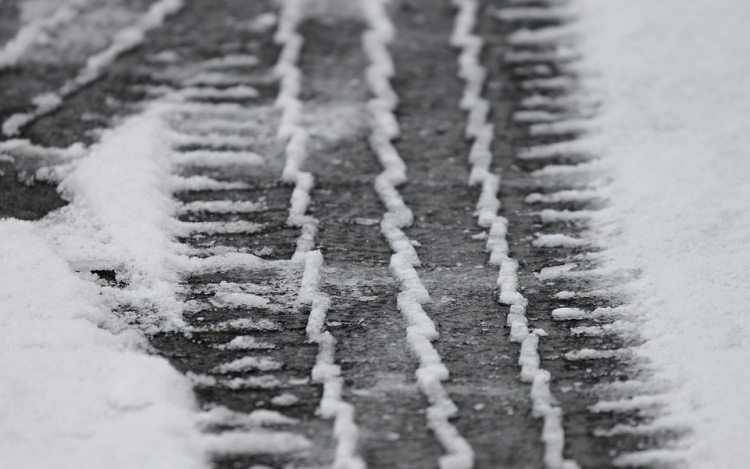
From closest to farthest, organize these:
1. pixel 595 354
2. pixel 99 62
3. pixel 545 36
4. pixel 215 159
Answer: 1. pixel 595 354
2. pixel 215 159
3. pixel 99 62
4. pixel 545 36

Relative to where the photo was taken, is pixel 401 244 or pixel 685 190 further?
pixel 685 190

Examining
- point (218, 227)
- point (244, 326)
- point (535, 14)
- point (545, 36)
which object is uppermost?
point (535, 14)

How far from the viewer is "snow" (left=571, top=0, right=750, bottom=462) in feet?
4.84

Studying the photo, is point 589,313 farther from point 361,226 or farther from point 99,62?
point 99,62

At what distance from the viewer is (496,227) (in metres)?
1.96

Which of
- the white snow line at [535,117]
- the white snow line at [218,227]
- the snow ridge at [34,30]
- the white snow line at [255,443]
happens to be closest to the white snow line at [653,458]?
the white snow line at [255,443]

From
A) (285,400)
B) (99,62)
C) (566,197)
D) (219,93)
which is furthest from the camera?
(99,62)

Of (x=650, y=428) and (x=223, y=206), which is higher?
(x=223, y=206)

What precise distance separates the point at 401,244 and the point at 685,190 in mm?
705

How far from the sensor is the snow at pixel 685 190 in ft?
4.84

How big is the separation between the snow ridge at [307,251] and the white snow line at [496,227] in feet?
1.07

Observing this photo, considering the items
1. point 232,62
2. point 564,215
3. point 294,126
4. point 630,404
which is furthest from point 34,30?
point 630,404

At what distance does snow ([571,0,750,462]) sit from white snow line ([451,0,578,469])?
0.14 metres

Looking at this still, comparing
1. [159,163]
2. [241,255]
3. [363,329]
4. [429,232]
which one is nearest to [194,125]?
[159,163]
